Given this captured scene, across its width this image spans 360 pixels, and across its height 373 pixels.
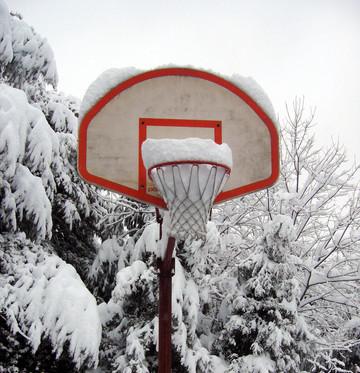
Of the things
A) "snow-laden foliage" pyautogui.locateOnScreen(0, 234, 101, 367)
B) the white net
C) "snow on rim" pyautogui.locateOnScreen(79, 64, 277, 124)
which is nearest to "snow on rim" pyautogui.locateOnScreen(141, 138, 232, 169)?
the white net

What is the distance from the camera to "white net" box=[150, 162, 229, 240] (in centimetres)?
336

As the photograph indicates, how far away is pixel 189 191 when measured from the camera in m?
3.39

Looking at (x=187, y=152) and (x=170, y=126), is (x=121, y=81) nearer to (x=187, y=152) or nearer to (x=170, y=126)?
(x=170, y=126)

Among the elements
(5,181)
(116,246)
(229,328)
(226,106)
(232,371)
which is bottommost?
(232,371)

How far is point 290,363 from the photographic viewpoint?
694 cm

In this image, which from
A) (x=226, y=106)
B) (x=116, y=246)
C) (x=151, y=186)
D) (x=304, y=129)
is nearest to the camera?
(x=151, y=186)

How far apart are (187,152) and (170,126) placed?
0.77m

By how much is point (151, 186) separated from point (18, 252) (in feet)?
12.4

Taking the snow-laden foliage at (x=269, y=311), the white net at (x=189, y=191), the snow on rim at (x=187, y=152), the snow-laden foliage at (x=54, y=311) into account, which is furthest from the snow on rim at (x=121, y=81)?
the snow-laden foliage at (x=269, y=311)

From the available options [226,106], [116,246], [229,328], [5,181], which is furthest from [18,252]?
[226,106]

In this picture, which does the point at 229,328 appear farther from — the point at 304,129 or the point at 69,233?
the point at 304,129

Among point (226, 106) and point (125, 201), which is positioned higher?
point (226, 106)

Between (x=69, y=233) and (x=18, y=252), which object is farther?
(x=69, y=233)

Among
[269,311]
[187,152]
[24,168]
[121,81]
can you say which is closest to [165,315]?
[187,152]
